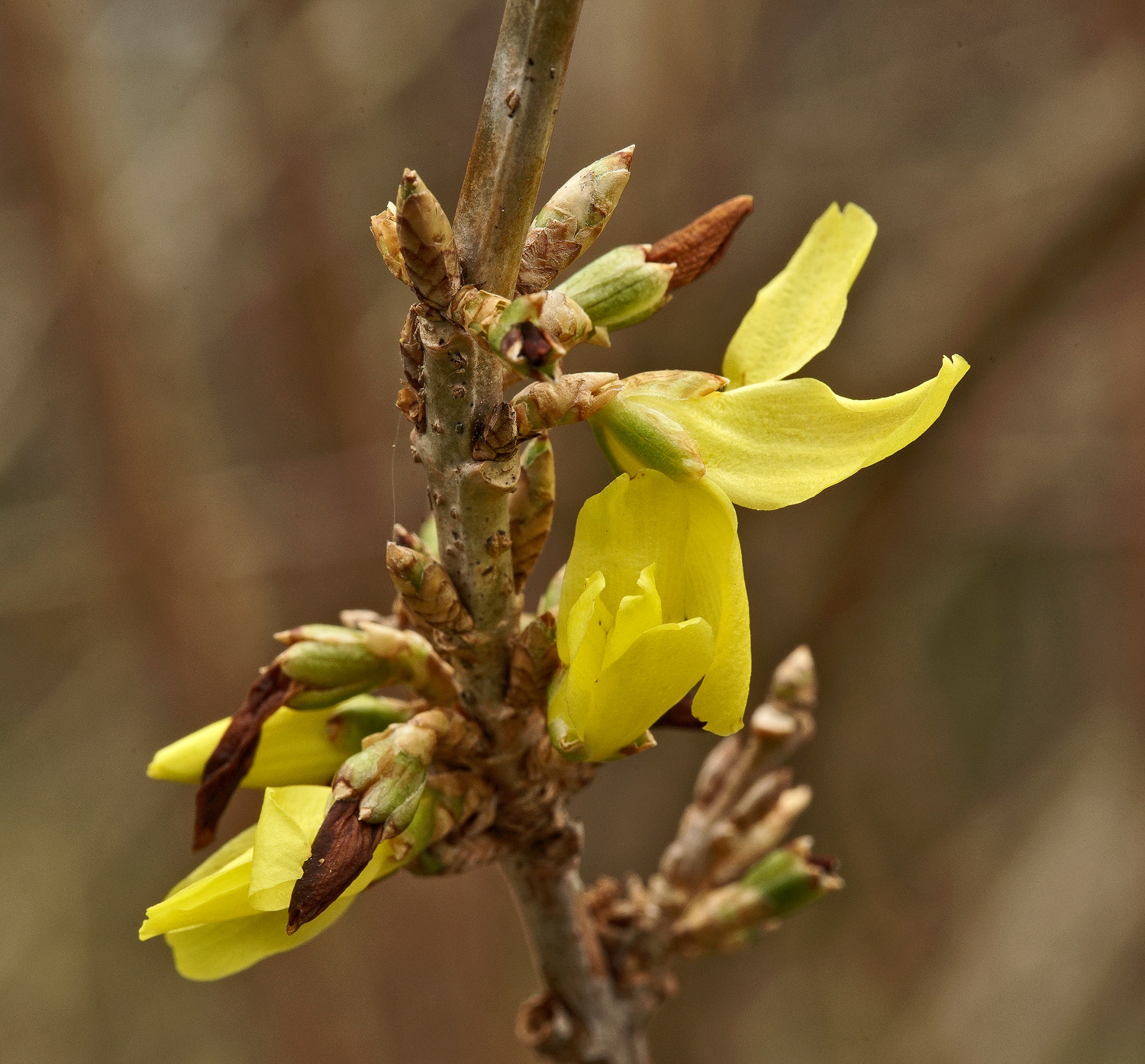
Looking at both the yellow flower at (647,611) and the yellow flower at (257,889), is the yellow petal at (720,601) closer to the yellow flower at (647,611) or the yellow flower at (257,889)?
the yellow flower at (647,611)

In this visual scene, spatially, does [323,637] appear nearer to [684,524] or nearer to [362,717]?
[362,717]

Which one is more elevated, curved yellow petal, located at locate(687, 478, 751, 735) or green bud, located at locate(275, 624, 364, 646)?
green bud, located at locate(275, 624, 364, 646)

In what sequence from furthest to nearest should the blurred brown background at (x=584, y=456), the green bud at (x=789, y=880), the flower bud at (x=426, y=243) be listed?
the blurred brown background at (x=584, y=456), the green bud at (x=789, y=880), the flower bud at (x=426, y=243)

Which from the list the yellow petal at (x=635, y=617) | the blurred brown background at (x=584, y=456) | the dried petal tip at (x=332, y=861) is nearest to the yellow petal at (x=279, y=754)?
the dried petal tip at (x=332, y=861)

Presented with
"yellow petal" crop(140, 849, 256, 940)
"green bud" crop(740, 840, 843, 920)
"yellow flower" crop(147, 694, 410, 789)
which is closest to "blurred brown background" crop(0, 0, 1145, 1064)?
"green bud" crop(740, 840, 843, 920)

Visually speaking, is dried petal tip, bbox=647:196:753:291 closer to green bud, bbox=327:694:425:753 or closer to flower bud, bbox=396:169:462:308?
flower bud, bbox=396:169:462:308

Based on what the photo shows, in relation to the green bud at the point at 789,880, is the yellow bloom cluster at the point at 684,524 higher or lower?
higher

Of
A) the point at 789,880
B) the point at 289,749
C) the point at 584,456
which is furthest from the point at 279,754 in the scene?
the point at 584,456
